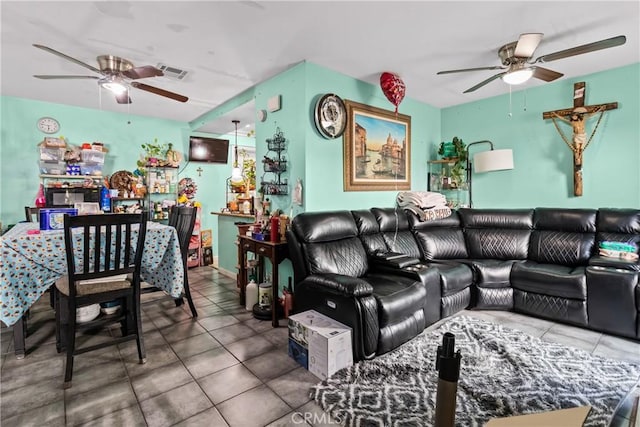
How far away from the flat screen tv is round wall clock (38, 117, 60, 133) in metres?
1.81

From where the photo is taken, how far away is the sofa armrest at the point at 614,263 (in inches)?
104

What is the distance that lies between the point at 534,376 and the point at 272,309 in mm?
2080

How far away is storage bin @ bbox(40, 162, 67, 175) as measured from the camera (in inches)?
167

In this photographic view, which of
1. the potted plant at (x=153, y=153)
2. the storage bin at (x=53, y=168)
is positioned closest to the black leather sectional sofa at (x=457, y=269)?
the potted plant at (x=153, y=153)

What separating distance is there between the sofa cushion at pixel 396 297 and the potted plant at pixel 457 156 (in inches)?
96.7

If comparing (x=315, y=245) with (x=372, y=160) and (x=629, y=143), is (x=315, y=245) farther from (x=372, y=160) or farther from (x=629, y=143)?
(x=629, y=143)

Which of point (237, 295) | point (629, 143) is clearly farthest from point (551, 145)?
point (237, 295)

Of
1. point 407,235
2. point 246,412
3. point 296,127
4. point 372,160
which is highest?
point 296,127

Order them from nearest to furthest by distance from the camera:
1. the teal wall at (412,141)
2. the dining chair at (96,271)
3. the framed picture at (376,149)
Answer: the dining chair at (96,271), the teal wall at (412,141), the framed picture at (376,149)

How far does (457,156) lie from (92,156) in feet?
17.2

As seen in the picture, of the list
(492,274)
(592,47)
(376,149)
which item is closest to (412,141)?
(376,149)

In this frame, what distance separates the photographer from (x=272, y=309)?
294 cm

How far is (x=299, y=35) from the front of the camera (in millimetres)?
2578

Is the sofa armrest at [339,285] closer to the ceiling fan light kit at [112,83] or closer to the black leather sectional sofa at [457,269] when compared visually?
the black leather sectional sofa at [457,269]
